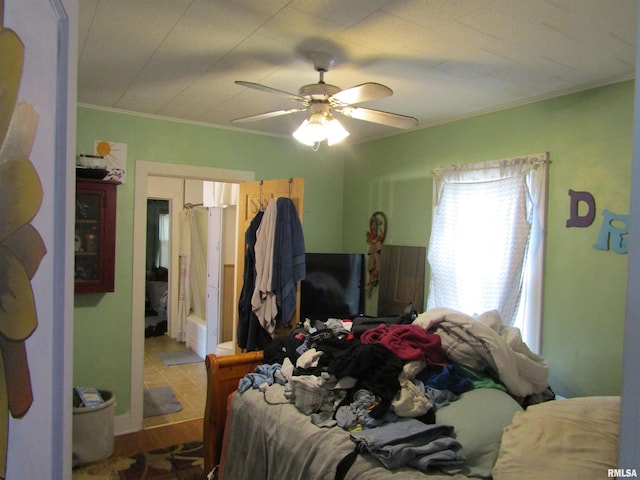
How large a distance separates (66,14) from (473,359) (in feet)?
6.84

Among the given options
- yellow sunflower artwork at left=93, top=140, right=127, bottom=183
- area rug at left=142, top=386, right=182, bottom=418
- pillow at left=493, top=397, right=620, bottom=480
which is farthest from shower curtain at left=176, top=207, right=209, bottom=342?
pillow at left=493, top=397, right=620, bottom=480

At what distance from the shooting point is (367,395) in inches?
76.7

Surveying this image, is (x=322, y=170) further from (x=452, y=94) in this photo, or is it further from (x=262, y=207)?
(x=452, y=94)

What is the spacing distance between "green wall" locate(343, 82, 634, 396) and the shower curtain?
12.7ft

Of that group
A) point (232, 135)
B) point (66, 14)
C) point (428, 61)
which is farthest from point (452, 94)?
point (66, 14)

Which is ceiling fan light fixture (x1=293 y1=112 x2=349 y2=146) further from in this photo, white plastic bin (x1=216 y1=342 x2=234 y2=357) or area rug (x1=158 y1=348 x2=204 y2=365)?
area rug (x1=158 y1=348 x2=204 y2=365)

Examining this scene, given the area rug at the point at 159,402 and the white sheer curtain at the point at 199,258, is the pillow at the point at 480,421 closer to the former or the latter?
the area rug at the point at 159,402

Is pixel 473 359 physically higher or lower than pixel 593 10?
lower

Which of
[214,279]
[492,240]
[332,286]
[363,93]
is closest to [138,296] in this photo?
[332,286]

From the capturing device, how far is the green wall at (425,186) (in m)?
2.51

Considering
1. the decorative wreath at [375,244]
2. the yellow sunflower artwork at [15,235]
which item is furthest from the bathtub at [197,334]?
the yellow sunflower artwork at [15,235]

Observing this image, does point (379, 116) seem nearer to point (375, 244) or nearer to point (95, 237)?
point (375, 244)

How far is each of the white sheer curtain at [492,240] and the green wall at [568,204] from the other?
8cm

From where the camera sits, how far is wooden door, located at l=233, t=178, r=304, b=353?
3.49m
